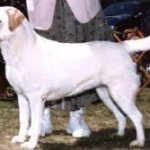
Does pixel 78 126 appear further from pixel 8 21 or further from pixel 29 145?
pixel 8 21

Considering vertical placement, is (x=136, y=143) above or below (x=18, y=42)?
below

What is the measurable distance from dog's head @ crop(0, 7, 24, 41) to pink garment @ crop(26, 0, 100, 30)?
0.72m

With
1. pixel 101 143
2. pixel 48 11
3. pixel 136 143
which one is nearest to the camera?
pixel 136 143

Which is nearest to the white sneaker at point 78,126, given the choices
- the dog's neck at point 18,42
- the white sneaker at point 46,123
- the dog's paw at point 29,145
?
the white sneaker at point 46,123

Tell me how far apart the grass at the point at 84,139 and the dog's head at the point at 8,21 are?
1.16 metres

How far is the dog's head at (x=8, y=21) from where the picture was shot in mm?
5848

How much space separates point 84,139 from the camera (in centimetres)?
690

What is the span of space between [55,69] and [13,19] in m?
0.62

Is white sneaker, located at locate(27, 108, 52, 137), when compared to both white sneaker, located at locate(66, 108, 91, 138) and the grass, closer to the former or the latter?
the grass


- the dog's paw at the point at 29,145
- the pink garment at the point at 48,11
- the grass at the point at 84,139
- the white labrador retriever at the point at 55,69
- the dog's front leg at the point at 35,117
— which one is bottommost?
the grass at the point at 84,139

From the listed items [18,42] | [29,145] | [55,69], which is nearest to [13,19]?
[18,42]

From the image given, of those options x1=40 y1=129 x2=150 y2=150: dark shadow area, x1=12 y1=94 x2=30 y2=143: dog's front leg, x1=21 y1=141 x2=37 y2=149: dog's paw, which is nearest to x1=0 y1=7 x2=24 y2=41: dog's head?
x1=12 y1=94 x2=30 y2=143: dog's front leg

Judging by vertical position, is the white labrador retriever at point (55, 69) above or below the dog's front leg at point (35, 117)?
above

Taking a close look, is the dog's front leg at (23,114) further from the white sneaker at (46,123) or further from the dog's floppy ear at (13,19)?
the dog's floppy ear at (13,19)
